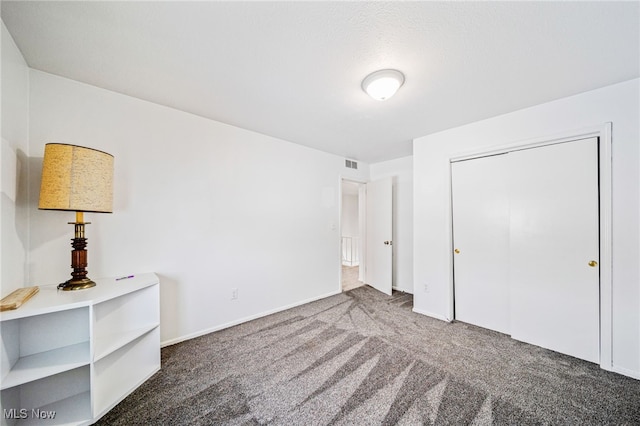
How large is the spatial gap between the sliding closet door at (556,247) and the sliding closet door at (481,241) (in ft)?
0.34

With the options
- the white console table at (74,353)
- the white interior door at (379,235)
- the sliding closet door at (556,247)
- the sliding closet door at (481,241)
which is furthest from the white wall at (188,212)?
the sliding closet door at (556,247)

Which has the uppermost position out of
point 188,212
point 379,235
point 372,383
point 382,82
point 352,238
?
point 382,82

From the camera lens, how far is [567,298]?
7.23ft

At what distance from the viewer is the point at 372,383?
1.79 metres

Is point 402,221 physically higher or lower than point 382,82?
lower

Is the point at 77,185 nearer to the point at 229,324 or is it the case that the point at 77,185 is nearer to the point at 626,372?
the point at 229,324

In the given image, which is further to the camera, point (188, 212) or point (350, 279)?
point (350, 279)

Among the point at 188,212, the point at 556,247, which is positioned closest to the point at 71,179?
the point at 188,212

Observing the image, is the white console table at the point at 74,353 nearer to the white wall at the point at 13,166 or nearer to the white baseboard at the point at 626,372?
the white wall at the point at 13,166

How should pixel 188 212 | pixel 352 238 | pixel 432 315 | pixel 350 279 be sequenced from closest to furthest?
pixel 188 212, pixel 432 315, pixel 350 279, pixel 352 238

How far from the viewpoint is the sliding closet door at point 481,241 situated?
2.63 meters

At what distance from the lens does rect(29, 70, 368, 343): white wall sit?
6.13 ft

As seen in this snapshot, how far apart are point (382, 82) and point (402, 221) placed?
2.82m

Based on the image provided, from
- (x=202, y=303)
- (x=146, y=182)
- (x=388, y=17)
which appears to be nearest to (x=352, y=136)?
(x=388, y=17)
